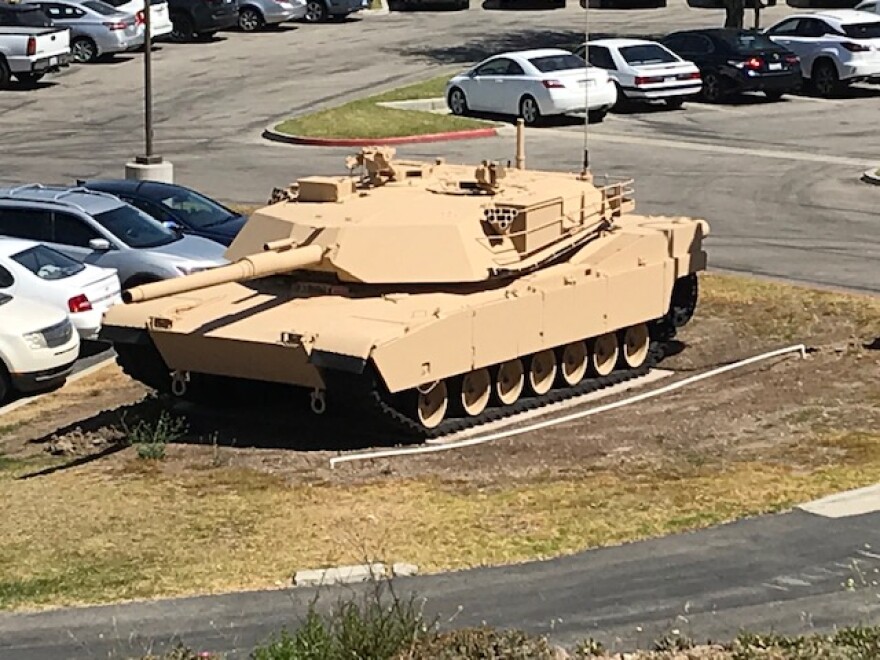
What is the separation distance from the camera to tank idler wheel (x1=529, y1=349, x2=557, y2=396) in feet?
56.7

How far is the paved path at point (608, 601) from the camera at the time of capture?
9.86 meters

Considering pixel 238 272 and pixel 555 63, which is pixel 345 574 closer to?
pixel 238 272

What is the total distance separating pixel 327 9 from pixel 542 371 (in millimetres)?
34255

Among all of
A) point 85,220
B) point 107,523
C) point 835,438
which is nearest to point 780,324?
point 835,438

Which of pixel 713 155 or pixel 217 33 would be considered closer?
pixel 713 155

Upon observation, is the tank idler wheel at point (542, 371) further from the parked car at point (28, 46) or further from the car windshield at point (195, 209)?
the parked car at point (28, 46)

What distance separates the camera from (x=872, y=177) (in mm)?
28734

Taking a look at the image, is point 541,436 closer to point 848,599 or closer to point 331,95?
point 848,599

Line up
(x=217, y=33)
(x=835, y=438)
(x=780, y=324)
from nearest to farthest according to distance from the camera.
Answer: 1. (x=835, y=438)
2. (x=780, y=324)
3. (x=217, y=33)

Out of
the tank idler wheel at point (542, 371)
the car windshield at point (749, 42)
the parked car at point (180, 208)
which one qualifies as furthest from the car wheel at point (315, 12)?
the tank idler wheel at point (542, 371)

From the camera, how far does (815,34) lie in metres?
39.6

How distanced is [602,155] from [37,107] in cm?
1281

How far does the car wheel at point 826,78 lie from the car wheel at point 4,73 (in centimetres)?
1752

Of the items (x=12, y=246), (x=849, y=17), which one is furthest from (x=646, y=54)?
(x=12, y=246)
